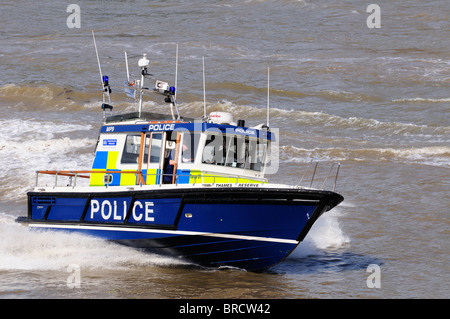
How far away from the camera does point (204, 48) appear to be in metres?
36.8

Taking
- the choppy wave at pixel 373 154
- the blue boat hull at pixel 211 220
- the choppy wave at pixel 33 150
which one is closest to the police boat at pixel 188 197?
the blue boat hull at pixel 211 220

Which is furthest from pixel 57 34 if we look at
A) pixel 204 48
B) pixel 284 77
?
pixel 284 77

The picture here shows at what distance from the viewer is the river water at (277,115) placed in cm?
1016

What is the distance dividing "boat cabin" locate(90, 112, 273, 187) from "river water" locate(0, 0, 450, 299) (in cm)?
126

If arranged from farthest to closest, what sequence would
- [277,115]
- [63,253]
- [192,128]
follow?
1. [277,115]
2. [63,253]
3. [192,128]

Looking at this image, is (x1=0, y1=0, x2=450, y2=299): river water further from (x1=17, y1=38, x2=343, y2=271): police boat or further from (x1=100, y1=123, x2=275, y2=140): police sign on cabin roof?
(x1=100, y1=123, x2=275, y2=140): police sign on cabin roof

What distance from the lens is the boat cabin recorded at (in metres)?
10.4

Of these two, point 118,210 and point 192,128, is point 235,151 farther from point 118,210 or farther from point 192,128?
point 118,210

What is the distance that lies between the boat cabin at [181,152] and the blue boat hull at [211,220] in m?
0.41

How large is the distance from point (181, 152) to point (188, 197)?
3.01 feet

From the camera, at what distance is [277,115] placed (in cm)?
2511

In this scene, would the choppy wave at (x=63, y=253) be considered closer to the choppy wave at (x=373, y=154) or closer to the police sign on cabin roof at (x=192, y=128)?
the police sign on cabin roof at (x=192, y=128)

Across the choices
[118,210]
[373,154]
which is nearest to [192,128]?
[118,210]
